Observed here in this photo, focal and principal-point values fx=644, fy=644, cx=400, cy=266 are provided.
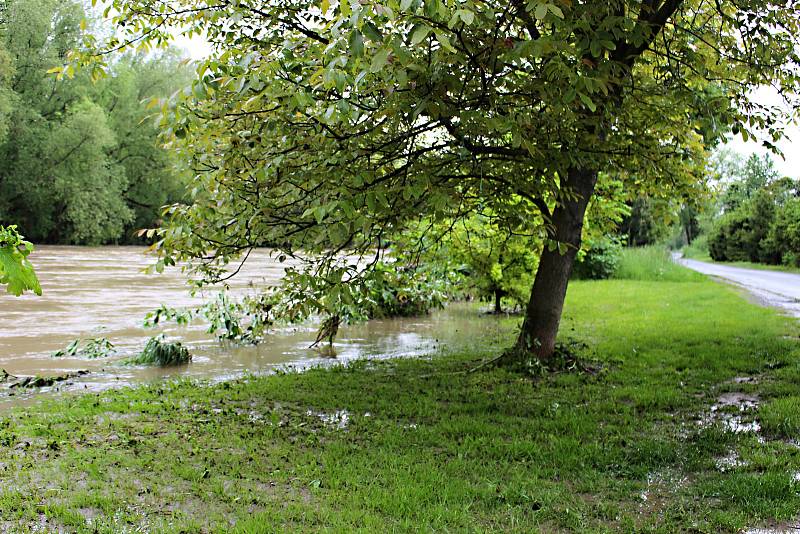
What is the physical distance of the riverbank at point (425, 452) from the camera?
3.81m

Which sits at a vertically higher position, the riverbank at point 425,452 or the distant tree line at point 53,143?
the distant tree line at point 53,143

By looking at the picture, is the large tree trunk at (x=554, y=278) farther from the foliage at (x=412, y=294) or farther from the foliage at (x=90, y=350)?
the foliage at (x=90, y=350)

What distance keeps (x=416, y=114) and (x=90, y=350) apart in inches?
303

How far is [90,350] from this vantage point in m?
10.0

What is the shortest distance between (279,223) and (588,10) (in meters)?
3.25

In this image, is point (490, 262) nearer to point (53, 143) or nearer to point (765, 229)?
point (765, 229)

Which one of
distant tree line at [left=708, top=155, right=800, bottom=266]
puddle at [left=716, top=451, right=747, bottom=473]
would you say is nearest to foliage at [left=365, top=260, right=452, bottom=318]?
puddle at [left=716, top=451, right=747, bottom=473]

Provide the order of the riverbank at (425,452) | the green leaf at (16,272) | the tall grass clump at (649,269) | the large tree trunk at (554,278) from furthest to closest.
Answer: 1. the tall grass clump at (649,269)
2. the large tree trunk at (554,278)
3. the riverbank at (425,452)
4. the green leaf at (16,272)

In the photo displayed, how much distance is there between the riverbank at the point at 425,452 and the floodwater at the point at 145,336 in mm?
1522

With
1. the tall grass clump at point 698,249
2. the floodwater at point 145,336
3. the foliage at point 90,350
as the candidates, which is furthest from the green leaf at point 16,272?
the tall grass clump at point 698,249

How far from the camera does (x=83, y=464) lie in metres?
4.74

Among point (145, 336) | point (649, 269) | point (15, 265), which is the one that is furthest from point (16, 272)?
point (649, 269)

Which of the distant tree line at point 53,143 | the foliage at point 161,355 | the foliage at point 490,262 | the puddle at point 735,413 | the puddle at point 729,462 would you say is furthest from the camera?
the distant tree line at point 53,143

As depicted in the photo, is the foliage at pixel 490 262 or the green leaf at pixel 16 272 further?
the foliage at pixel 490 262
